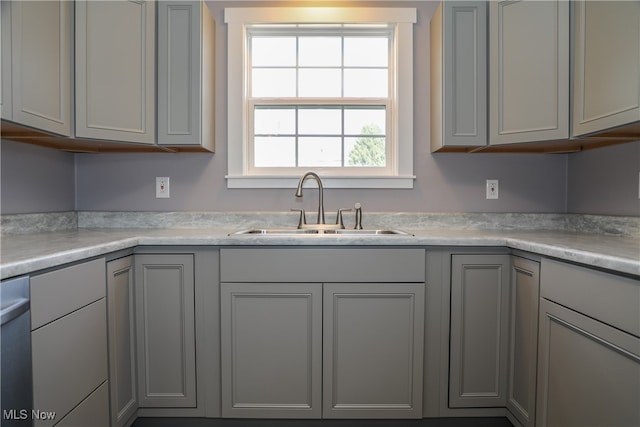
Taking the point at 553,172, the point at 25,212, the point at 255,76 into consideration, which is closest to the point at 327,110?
the point at 255,76

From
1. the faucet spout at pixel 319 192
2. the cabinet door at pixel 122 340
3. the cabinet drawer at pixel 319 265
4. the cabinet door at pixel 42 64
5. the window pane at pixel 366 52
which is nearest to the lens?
the cabinet door at pixel 42 64

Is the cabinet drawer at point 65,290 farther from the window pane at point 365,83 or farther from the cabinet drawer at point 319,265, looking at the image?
the window pane at point 365,83

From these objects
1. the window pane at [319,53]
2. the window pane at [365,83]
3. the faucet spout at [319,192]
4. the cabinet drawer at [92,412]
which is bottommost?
the cabinet drawer at [92,412]

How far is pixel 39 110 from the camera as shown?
1430 mm

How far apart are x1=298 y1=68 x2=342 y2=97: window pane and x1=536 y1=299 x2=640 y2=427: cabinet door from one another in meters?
1.61

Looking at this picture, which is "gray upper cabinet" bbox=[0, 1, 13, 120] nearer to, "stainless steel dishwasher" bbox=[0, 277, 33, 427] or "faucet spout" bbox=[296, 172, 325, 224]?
"stainless steel dishwasher" bbox=[0, 277, 33, 427]

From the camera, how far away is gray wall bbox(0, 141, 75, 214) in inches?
65.3

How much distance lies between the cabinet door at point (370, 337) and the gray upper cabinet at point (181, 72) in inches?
44.1

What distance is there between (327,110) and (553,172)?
141 cm

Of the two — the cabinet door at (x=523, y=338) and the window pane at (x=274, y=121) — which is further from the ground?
the window pane at (x=274, y=121)

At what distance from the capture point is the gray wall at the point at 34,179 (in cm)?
166

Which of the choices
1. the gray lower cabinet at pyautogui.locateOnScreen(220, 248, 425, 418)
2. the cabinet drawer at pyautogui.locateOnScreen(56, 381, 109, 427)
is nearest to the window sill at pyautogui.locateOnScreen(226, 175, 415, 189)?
the gray lower cabinet at pyautogui.locateOnScreen(220, 248, 425, 418)

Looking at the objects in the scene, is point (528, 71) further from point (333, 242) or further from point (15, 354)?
point (15, 354)

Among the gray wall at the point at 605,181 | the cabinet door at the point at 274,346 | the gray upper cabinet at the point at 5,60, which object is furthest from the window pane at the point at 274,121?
the gray wall at the point at 605,181
